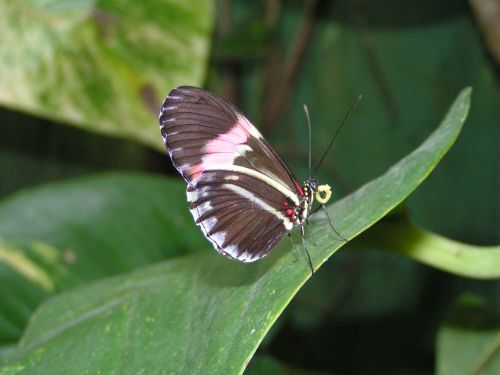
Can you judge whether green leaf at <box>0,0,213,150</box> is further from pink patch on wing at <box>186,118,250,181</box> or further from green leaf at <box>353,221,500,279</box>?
green leaf at <box>353,221,500,279</box>

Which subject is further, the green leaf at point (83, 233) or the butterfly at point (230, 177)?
the green leaf at point (83, 233)

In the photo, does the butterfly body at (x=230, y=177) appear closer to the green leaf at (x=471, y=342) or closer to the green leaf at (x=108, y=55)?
the green leaf at (x=471, y=342)

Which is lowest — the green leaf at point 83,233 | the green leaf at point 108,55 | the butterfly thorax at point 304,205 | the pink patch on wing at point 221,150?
the green leaf at point 83,233

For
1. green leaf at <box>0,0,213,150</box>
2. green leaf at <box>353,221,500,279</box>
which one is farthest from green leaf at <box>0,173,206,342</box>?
green leaf at <box>353,221,500,279</box>

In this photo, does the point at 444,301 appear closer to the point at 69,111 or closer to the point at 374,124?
the point at 374,124

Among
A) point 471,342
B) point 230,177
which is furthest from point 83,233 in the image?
point 471,342

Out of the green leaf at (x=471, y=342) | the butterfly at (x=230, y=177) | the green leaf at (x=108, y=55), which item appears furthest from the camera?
the green leaf at (x=108, y=55)

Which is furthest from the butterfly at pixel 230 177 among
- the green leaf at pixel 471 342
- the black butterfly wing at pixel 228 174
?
the green leaf at pixel 471 342
